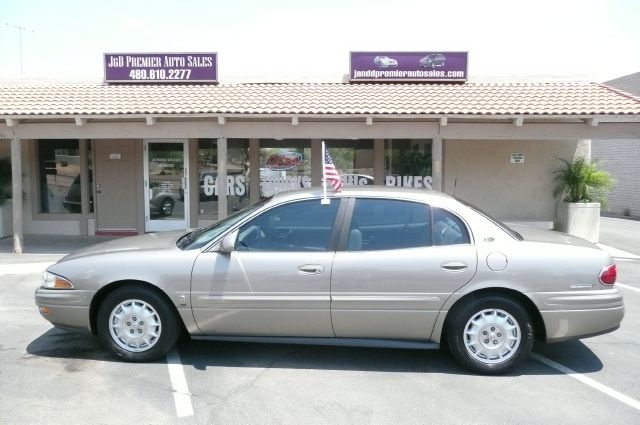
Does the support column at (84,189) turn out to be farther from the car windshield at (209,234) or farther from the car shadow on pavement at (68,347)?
the car windshield at (209,234)

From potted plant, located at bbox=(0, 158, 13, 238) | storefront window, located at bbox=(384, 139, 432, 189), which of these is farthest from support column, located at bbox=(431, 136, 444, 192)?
potted plant, located at bbox=(0, 158, 13, 238)

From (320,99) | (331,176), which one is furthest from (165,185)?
(331,176)

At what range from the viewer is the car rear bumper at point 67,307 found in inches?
187

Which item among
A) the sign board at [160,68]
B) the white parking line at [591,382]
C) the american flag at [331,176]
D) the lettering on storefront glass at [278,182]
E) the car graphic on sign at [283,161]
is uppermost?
the sign board at [160,68]

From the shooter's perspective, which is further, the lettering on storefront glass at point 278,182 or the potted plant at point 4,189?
the lettering on storefront glass at point 278,182

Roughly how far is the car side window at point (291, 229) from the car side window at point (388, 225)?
0.72ft

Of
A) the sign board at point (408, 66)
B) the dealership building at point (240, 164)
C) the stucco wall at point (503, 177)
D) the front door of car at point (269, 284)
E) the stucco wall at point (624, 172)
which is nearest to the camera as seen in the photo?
the front door of car at point (269, 284)

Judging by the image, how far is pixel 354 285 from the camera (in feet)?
14.9

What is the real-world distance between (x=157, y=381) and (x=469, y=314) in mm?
2563

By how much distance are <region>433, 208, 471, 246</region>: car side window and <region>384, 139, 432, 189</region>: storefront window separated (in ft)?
27.0

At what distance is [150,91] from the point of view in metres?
12.1

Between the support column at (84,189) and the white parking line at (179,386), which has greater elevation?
the support column at (84,189)

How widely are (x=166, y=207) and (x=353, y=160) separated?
14.8ft

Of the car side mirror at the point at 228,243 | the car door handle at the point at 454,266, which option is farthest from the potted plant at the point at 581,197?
the car side mirror at the point at 228,243
